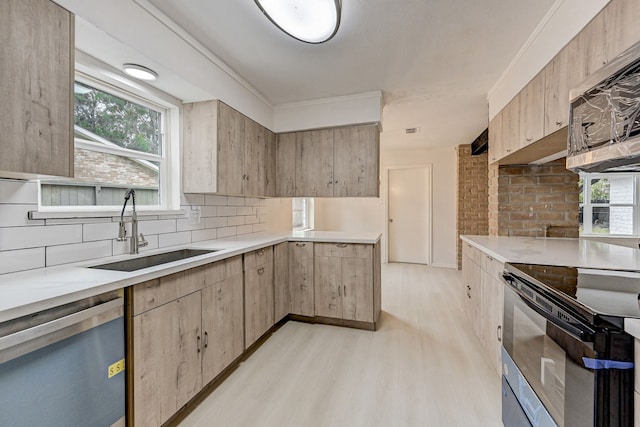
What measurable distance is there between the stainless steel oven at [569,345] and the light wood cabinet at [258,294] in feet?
5.68

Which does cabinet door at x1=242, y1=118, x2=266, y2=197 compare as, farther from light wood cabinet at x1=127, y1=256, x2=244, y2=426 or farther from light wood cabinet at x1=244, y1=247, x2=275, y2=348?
light wood cabinet at x1=127, y1=256, x2=244, y2=426

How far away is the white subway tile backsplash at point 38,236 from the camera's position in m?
1.32

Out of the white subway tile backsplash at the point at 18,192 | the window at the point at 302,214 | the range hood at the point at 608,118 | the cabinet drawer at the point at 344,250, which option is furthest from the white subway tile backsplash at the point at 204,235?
the range hood at the point at 608,118

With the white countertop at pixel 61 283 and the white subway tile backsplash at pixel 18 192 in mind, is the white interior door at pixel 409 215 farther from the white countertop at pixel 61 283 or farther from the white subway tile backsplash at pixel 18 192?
the white subway tile backsplash at pixel 18 192

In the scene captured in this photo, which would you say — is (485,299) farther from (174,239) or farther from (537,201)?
(174,239)

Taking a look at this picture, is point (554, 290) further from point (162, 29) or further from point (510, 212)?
point (162, 29)

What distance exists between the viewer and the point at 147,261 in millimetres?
1912

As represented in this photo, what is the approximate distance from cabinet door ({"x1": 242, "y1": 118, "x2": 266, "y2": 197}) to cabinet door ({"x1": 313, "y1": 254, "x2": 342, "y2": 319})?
99cm

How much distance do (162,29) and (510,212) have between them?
3.30 m

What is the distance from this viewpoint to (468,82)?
2.68 m

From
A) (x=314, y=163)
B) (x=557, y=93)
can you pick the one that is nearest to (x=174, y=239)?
(x=314, y=163)

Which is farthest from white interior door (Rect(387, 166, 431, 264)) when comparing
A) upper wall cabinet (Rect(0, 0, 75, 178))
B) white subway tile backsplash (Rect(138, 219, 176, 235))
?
upper wall cabinet (Rect(0, 0, 75, 178))

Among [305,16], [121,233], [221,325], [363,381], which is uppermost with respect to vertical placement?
[305,16]

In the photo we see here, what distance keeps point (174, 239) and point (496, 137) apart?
311 cm
